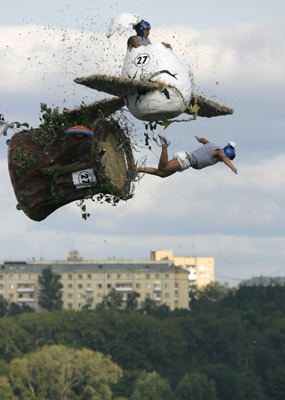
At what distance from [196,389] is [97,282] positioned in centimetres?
6493

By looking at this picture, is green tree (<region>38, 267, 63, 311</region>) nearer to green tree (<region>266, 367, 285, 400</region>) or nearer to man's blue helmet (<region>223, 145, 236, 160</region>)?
green tree (<region>266, 367, 285, 400</region>)

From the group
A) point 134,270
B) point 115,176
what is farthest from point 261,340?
point 115,176

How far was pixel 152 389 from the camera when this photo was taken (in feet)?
427

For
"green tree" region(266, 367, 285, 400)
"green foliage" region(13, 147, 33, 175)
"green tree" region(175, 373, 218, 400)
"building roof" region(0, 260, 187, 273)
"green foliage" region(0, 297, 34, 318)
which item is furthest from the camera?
"building roof" region(0, 260, 187, 273)

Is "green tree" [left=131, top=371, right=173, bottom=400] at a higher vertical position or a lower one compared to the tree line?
lower

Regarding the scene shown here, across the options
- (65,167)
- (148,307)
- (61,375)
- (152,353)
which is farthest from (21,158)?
(148,307)

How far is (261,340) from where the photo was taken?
486ft

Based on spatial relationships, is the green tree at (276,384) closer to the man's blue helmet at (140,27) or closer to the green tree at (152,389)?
the green tree at (152,389)

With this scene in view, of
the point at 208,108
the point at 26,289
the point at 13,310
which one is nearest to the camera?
the point at 208,108

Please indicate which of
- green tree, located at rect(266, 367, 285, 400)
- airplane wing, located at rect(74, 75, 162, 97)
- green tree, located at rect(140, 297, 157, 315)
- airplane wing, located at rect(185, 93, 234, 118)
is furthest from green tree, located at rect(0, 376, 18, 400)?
airplane wing, located at rect(74, 75, 162, 97)

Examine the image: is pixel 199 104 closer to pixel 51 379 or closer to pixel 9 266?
pixel 51 379

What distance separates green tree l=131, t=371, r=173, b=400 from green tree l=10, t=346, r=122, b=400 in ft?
13.5

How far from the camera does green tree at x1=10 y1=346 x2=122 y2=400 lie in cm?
12738

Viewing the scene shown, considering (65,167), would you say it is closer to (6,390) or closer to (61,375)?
(6,390)
